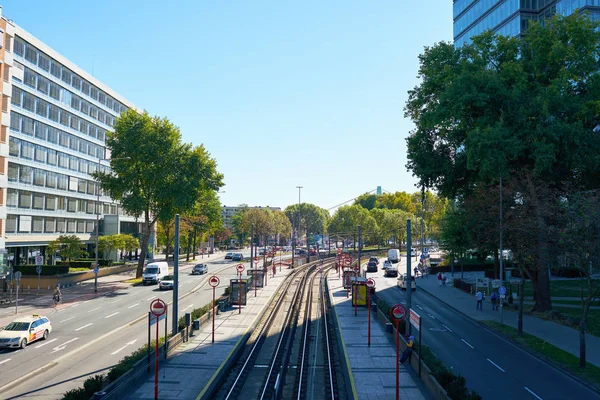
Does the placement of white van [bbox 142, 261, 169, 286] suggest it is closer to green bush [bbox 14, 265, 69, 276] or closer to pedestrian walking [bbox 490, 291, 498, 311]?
green bush [bbox 14, 265, 69, 276]

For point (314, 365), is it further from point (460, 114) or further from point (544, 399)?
point (460, 114)

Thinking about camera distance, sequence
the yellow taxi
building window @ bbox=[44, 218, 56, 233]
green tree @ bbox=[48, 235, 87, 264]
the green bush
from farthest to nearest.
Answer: building window @ bbox=[44, 218, 56, 233] → green tree @ bbox=[48, 235, 87, 264] → the green bush → the yellow taxi

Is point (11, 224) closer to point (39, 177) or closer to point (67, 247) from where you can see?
point (67, 247)

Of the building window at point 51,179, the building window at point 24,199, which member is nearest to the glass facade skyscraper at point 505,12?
the building window at point 51,179

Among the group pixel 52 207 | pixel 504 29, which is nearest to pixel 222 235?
pixel 52 207

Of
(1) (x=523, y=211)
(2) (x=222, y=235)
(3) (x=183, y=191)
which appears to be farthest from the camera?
(2) (x=222, y=235)

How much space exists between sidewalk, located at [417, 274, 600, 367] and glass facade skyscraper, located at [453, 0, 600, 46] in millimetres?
30552

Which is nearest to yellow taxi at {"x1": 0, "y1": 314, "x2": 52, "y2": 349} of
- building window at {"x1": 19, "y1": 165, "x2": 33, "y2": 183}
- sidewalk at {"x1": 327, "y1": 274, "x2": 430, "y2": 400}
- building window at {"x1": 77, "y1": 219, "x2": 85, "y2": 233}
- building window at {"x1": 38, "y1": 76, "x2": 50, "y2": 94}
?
sidewalk at {"x1": 327, "y1": 274, "x2": 430, "y2": 400}

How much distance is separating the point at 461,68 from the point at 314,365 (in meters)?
24.5

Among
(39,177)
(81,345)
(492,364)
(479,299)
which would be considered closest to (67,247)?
(39,177)

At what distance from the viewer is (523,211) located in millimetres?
32156

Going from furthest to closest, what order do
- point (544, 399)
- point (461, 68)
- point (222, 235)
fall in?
1. point (222, 235)
2. point (461, 68)
3. point (544, 399)

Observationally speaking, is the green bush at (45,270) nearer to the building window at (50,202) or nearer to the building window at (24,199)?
the building window at (24,199)

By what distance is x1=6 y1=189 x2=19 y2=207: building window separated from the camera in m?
57.7
